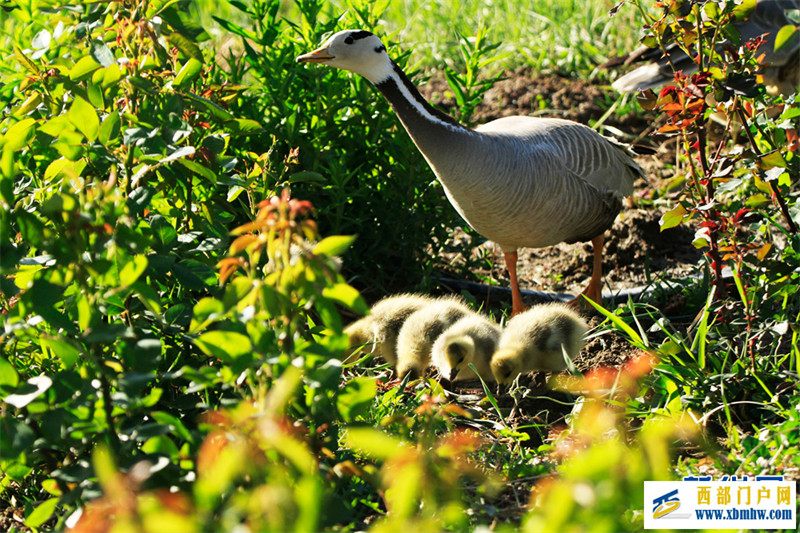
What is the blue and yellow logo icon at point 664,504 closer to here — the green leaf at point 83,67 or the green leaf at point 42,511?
the green leaf at point 42,511

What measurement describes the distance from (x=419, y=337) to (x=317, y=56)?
1.42m

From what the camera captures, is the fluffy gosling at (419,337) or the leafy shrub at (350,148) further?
the leafy shrub at (350,148)

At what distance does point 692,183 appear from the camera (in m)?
3.28

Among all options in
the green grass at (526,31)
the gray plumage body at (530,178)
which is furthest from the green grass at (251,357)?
the green grass at (526,31)

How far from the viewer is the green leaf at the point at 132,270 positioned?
1.94 metres

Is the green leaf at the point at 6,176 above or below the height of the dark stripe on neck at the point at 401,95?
below

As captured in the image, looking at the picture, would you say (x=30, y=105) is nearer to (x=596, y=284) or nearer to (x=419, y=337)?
(x=419, y=337)

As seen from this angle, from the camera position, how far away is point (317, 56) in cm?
394

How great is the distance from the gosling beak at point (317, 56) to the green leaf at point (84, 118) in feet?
5.50

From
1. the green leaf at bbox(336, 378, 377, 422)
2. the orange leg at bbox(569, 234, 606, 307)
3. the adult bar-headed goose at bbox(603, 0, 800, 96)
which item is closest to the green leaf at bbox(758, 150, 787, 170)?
the orange leg at bbox(569, 234, 606, 307)

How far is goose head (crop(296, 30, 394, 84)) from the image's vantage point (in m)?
3.95

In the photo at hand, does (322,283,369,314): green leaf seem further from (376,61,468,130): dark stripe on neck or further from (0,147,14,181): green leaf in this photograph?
(376,61,468,130): dark stripe on neck

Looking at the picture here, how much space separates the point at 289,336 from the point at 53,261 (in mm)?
789

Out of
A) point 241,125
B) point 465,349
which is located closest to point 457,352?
point 465,349
